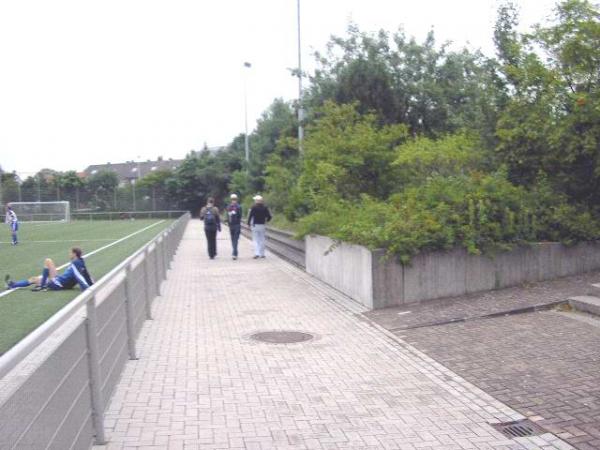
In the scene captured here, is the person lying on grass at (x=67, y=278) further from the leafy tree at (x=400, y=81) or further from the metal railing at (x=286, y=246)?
the leafy tree at (x=400, y=81)

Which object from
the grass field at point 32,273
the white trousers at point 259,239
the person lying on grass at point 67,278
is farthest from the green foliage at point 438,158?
the grass field at point 32,273

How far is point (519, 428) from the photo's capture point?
202 inches

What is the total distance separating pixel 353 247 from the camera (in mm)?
11164

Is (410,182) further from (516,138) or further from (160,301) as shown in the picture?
(160,301)

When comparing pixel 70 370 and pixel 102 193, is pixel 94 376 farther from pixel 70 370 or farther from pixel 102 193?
pixel 102 193

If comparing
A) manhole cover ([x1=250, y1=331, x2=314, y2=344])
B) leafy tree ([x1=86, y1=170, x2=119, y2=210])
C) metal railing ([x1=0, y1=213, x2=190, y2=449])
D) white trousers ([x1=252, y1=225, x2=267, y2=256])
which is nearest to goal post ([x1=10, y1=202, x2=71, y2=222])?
leafy tree ([x1=86, y1=170, x2=119, y2=210])

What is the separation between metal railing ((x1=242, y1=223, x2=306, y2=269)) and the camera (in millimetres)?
16875

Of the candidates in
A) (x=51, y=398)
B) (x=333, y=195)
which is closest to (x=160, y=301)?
→ (x=333, y=195)

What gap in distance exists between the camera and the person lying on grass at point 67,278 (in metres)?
12.0

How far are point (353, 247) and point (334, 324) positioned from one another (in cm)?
206

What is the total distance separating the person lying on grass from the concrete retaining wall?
4422 mm

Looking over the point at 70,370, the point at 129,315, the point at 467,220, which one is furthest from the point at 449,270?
the point at 70,370

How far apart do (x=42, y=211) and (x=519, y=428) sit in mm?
62366

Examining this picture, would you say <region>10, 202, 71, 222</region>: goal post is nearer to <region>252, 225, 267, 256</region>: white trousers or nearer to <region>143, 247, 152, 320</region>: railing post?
<region>252, 225, 267, 256</region>: white trousers
